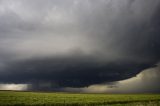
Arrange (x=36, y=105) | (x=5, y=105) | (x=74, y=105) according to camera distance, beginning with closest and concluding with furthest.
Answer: (x=5, y=105) < (x=36, y=105) < (x=74, y=105)

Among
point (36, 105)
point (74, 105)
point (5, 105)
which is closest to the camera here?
point (5, 105)

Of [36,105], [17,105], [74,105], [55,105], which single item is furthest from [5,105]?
[74,105]

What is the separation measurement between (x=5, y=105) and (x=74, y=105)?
15.1m

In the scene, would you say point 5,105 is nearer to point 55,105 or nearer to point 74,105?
point 55,105

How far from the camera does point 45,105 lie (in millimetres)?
49656

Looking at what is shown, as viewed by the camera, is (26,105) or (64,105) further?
(64,105)

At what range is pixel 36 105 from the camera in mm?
48562

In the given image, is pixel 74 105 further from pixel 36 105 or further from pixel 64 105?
pixel 36 105

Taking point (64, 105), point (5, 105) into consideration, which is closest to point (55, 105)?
point (64, 105)

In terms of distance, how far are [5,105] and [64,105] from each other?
13.3 meters

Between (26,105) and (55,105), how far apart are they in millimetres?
6672

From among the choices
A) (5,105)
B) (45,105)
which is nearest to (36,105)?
(45,105)

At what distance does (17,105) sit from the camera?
46.8m

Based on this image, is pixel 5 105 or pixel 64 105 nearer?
pixel 5 105
